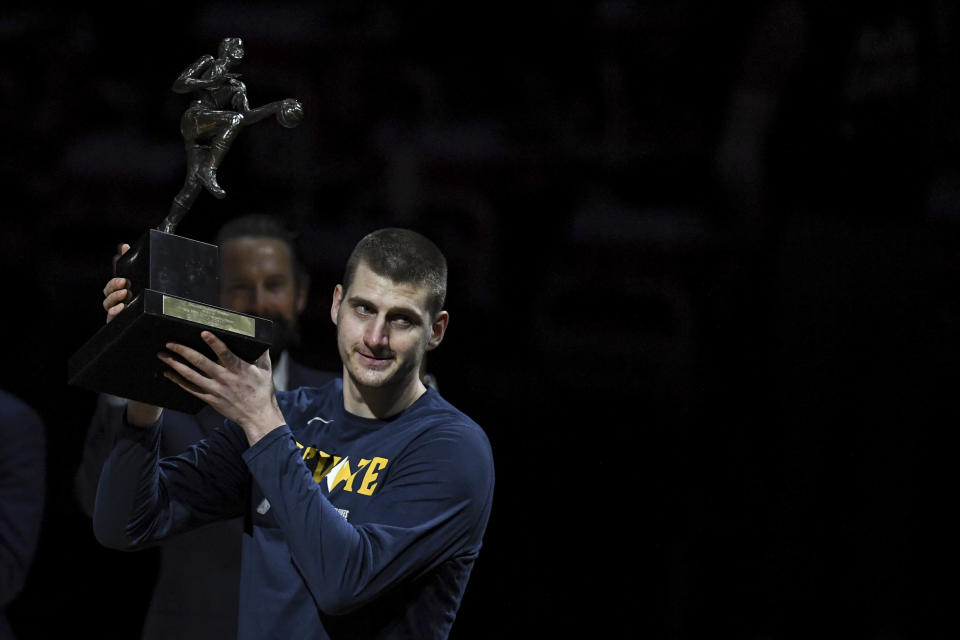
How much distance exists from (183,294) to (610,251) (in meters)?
2.42

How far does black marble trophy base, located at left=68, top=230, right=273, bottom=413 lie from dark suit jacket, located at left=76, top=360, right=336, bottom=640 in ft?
2.51

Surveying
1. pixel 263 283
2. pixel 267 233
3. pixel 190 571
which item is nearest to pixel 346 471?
pixel 190 571

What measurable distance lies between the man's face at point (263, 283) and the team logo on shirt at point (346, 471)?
3.06ft

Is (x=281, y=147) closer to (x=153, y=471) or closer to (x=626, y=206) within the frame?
(x=626, y=206)

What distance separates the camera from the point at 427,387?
200 cm

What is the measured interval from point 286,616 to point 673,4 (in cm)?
317

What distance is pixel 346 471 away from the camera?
1.84 m

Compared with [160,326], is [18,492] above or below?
below

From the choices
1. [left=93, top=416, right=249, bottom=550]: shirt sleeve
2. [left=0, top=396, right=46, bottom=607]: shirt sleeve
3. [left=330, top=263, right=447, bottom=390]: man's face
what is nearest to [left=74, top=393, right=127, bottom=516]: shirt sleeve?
[left=0, top=396, right=46, bottom=607]: shirt sleeve

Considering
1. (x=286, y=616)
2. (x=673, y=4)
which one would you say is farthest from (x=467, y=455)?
(x=673, y=4)

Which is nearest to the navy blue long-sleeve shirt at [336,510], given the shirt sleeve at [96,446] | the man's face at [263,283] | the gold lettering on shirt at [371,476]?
the gold lettering on shirt at [371,476]

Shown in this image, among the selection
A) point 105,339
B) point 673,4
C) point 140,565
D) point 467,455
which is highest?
point 673,4

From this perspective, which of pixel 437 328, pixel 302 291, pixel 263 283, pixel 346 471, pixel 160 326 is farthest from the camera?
pixel 302 291

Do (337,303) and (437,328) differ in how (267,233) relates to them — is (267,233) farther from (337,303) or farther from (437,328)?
(437,328)
